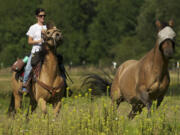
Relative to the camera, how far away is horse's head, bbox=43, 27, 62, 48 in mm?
10578

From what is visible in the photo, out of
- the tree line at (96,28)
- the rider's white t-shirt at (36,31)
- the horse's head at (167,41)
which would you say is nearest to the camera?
the horse's head at (167,41)

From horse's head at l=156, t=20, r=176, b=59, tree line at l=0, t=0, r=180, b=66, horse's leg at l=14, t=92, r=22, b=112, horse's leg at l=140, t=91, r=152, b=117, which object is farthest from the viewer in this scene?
tree line at l=0, t=0, r=180, b=66

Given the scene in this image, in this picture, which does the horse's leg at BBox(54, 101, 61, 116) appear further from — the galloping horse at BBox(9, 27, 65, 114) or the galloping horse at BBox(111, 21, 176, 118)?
the galloping horse at BBox(111, 21, 176, 118)

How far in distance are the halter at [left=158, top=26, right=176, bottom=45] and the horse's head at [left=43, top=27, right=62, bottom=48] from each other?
1.99 meters

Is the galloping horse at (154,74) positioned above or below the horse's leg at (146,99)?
above

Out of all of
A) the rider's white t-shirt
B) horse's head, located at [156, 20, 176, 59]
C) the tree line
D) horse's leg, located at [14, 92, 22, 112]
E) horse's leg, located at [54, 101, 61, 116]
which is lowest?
horse's leg, located at [54, 101, 61, 116]

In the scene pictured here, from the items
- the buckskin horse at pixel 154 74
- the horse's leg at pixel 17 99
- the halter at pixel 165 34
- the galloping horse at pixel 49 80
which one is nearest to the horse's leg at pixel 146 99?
the buckskin horse at pixel 154 74

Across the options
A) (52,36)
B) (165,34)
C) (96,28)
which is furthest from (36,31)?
(96,28)

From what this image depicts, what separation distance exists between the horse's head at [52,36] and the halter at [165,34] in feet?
6.54

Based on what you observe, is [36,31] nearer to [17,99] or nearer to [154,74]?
[17,99]

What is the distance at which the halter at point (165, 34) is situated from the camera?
10266 mm

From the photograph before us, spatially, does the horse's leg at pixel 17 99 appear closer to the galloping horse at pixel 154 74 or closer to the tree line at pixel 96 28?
the galloping horse at pixel 154 74

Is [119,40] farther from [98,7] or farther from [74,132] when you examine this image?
[74,132]

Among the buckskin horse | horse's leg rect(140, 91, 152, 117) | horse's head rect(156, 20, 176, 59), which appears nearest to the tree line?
the buckskin horse
